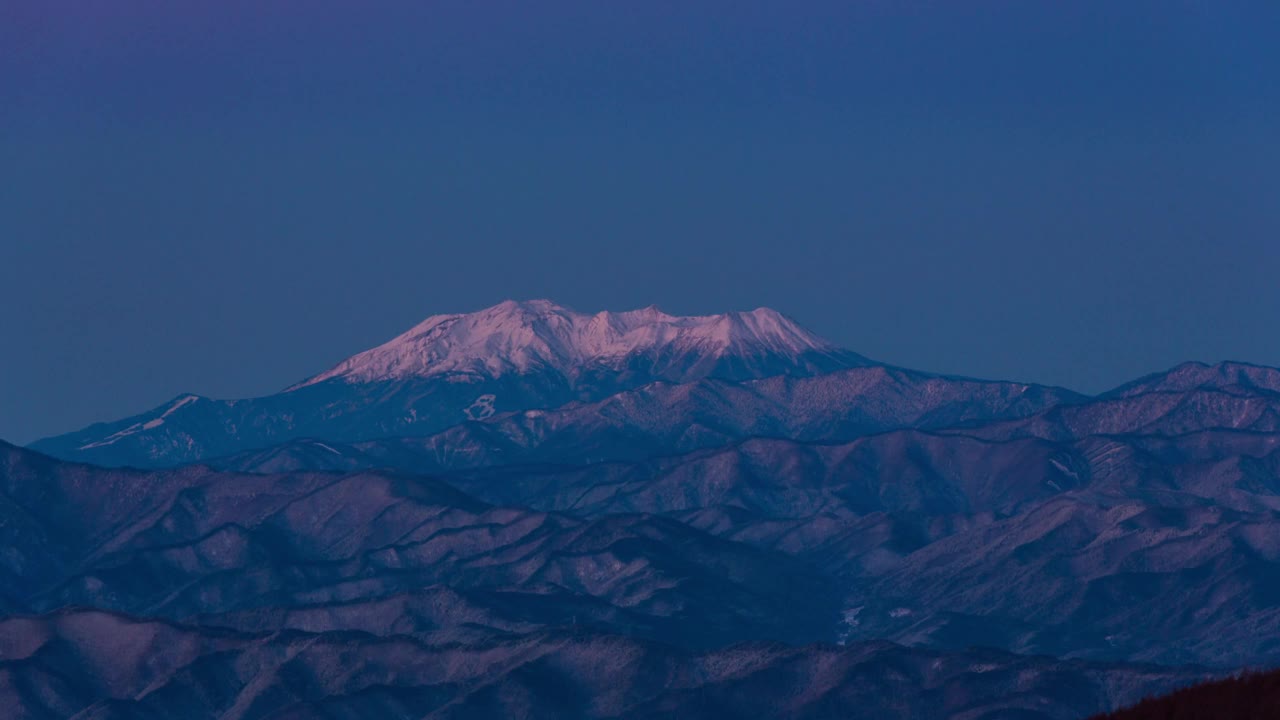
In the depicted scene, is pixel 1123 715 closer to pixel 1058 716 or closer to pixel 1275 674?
pixel 1275 674

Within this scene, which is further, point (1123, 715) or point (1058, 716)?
point (1058, 716)

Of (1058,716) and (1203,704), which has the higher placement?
(1203,704)

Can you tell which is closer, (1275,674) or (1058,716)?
(1275,674)

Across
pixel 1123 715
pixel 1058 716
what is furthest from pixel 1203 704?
pixel 1058 716

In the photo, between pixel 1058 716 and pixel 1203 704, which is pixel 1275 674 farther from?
pixel 1058 716

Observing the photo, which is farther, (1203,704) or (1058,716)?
(1058,716)

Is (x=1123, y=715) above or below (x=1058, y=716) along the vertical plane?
above

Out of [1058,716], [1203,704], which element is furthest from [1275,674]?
[1058,716]
